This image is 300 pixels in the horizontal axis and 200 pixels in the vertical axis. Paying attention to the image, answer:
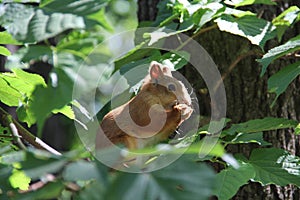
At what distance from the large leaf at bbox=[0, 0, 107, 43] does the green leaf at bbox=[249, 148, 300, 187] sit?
1.76ft

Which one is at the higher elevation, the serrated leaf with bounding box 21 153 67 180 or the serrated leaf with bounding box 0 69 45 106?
the serrated leaf with bounding box 21 153 67 180

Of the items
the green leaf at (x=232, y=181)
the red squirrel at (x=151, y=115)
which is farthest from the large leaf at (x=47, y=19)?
the green leaf at (x=232, y=181)

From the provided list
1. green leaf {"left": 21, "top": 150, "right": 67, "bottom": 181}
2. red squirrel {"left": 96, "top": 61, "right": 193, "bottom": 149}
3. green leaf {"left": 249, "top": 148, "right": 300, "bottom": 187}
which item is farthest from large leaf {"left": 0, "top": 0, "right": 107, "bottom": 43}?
green leaf {"left": 249, "top": 148, "right": 300, "bottom": 187}

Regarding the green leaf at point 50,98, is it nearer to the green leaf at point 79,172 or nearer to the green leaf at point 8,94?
the green leaf at point 79,172

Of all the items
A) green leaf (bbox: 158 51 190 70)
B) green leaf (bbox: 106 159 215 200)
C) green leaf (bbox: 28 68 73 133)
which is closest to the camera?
green leaf (bbox: 106 159 215 200)

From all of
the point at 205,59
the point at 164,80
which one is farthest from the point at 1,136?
the point at 205,59

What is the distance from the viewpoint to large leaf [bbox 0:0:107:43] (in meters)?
0.63

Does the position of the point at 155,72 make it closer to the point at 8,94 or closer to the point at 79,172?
the point at 8,94

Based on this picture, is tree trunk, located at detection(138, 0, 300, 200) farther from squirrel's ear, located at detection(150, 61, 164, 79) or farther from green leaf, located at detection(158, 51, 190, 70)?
squirrel's ear, located at detection(150, 61, 164, 79)

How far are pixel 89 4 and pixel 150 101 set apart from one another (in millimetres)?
327

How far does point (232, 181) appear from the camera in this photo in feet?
3.02

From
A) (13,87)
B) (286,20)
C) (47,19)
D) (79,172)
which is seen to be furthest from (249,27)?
(79,172)

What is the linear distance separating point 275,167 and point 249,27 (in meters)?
0.32

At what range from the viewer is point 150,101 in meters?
0.96
